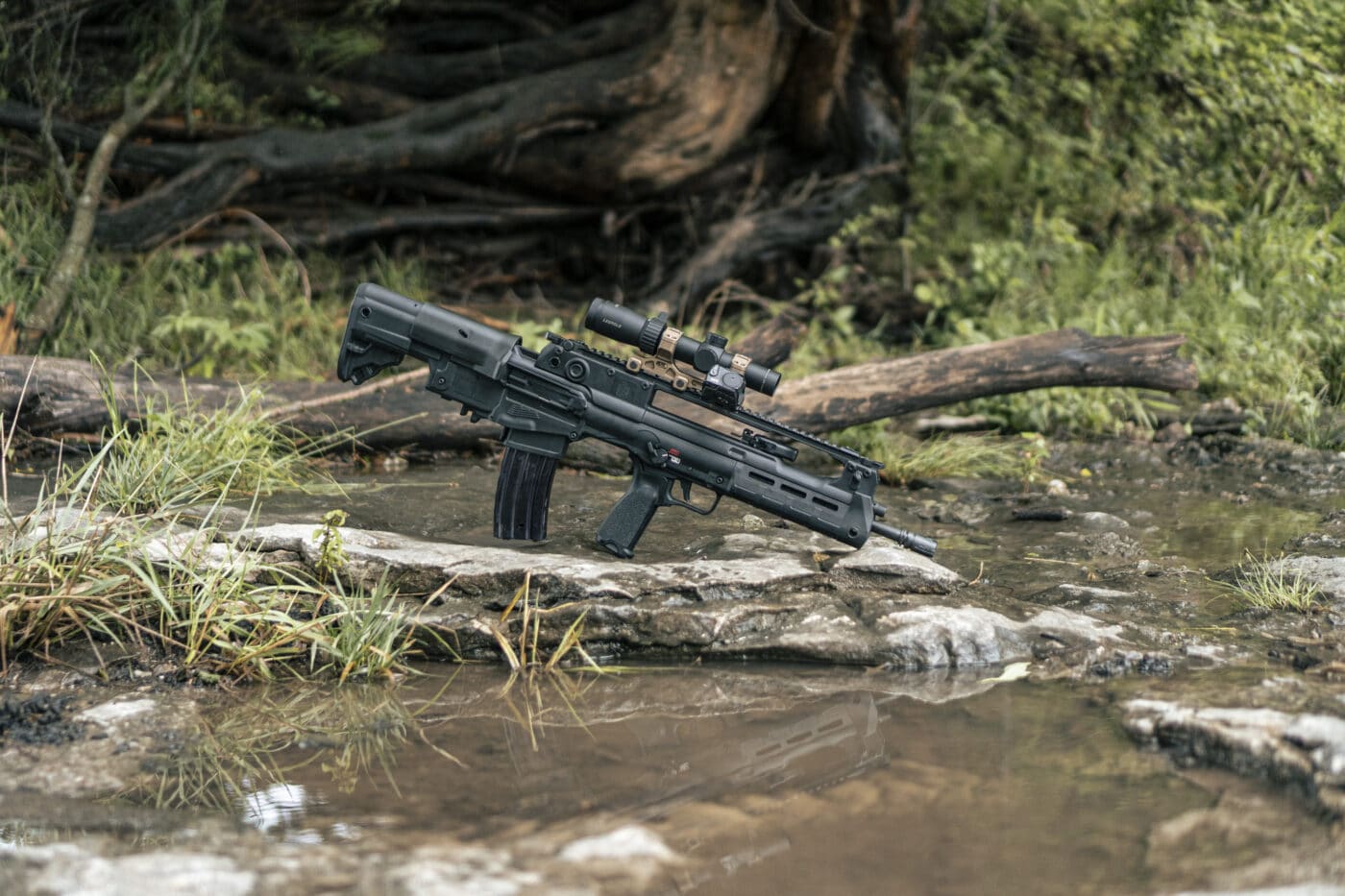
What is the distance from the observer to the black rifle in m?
4.66

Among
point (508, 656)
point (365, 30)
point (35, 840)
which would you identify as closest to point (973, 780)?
point (508, 656)

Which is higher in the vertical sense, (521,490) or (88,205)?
(88,205)

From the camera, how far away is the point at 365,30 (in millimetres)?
9773

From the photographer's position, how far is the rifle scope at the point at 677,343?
14.6 feet

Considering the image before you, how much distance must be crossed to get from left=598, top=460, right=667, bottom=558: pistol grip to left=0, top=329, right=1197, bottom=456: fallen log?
1.96 m

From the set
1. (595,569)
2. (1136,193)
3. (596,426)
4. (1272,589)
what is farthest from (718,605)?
(1136,193)

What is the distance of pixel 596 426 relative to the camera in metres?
4.75

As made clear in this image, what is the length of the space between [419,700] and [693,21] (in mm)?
6433

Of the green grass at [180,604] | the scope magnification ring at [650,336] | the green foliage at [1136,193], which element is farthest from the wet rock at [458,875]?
the green foliage at [1136,193]

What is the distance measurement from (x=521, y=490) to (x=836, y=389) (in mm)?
2593

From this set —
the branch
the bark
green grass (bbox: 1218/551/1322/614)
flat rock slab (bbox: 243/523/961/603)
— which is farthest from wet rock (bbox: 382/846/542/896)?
the branch

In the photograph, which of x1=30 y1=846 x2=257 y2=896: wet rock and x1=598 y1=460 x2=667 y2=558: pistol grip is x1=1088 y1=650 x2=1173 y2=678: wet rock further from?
x1=30 y1=846 x2=257 y2=896: wet rock

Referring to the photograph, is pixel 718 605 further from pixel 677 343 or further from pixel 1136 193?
pixel 1136 193

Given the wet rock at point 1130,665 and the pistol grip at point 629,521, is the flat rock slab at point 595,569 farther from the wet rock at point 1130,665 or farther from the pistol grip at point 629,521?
the wet rock at point 1130,665
